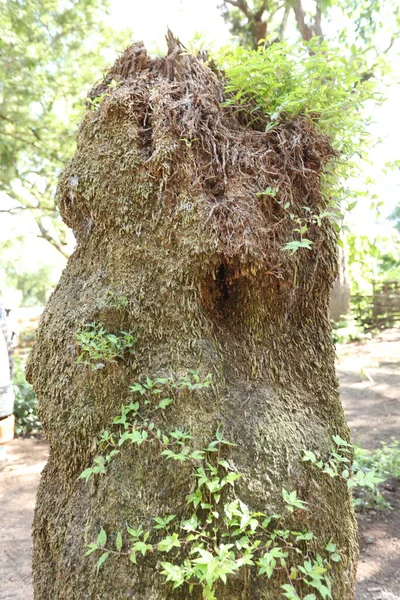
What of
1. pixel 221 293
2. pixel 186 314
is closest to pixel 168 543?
pixel 186 314

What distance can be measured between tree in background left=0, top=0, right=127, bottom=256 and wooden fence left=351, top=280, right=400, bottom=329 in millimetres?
10385

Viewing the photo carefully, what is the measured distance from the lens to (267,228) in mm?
2135

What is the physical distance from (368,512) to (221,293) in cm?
320

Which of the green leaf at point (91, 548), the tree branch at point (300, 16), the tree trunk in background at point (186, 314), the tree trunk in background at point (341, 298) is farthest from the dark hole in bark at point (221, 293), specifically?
the tree trunk in background at point (341, 298)

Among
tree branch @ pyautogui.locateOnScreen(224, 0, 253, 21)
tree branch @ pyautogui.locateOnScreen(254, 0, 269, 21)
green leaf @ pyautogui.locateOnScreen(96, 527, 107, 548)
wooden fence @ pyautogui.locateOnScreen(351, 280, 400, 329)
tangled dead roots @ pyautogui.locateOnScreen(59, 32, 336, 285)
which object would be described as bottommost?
green leaf @ pyautogui.locateOnScreen(96, 527, 107, 548)

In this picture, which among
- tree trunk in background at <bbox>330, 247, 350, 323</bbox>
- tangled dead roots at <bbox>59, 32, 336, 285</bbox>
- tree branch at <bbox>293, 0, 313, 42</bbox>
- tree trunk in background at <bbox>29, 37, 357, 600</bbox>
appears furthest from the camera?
tree trunk in background at <bbox>330, 247, 350, 323</bbox>

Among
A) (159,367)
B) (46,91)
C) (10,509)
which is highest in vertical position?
(46,91)

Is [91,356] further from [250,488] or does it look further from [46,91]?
[46,91]

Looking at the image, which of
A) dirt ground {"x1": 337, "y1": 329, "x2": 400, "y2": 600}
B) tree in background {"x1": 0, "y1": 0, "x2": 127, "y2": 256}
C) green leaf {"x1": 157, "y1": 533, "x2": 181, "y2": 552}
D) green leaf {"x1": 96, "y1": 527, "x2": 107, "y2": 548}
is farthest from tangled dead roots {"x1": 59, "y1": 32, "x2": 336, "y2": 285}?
tree in background {"x1": 0, "y1": 0, "x2": 127, "y2": 256}

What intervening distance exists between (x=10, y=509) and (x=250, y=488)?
415 centimetres

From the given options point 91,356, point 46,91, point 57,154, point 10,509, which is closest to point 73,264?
point 91,356

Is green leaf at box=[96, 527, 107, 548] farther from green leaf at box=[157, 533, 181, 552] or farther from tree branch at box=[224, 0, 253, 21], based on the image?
tree branch at box=[224, 0, 253, 21]

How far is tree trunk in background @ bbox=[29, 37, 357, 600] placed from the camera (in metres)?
1.98

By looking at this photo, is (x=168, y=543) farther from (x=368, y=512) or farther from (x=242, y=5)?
(x=242, y=5)
